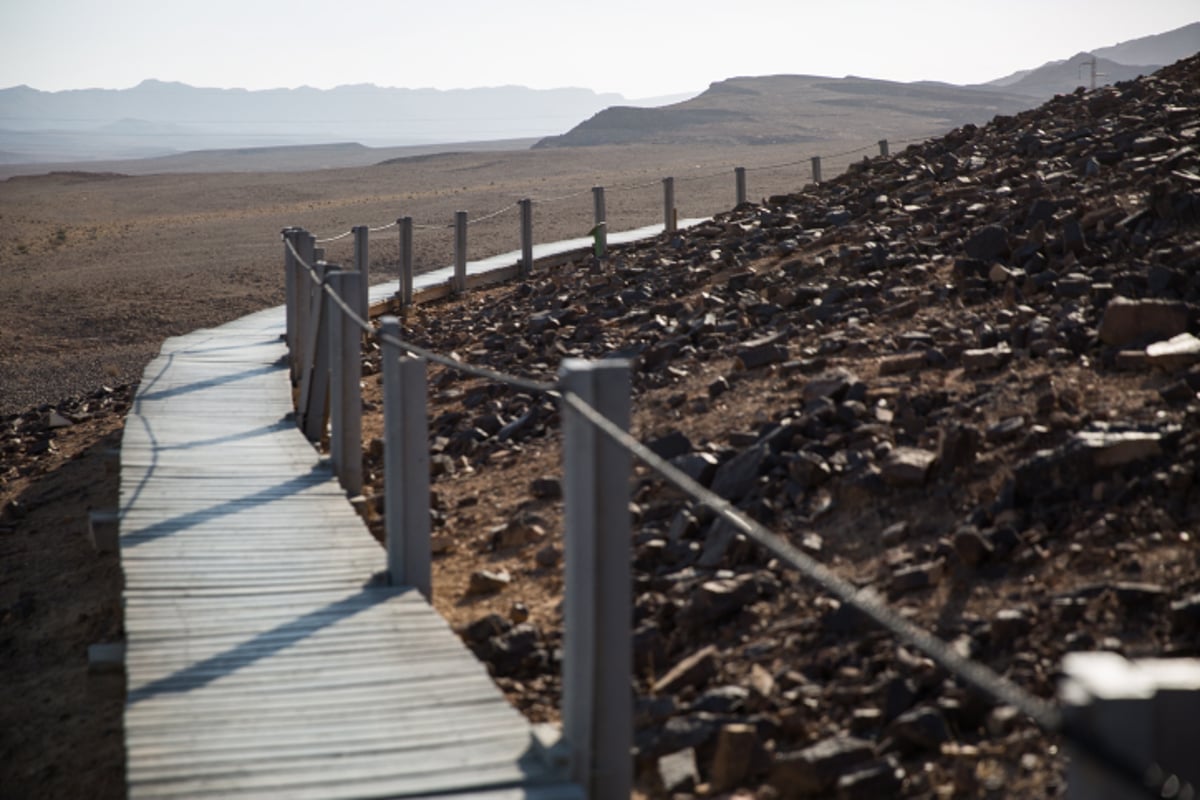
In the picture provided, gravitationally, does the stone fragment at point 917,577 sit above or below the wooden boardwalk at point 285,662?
above

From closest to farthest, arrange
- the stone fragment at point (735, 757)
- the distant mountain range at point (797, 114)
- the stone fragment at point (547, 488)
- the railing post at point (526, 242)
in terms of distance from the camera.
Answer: the stone fragment at point (735, 757) → the stone fragment at point (547, 488) → the railing post at point (526, 242) → the distant mountain range at point (797, 114)

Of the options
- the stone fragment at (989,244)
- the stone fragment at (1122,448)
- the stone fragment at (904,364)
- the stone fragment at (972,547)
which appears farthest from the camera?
the stone fragment at (989,244)

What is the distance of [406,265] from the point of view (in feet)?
51.3

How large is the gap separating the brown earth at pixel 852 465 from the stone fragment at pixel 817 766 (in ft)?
0.06

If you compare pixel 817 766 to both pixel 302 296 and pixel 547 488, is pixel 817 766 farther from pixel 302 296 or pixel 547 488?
pixel 302 296

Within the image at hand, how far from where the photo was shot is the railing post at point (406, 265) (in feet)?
51.0

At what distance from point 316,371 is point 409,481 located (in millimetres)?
3559

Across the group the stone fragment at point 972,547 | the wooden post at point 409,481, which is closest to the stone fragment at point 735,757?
the stone fragment at point 972,547

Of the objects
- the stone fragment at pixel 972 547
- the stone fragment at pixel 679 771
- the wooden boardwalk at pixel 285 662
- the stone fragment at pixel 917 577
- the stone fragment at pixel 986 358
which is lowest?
the stone fragment at pixel 679 771

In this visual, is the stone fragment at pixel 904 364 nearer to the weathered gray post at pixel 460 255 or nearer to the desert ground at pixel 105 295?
the desert ground at pixel 105 295

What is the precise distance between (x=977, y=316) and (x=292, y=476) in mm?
4353

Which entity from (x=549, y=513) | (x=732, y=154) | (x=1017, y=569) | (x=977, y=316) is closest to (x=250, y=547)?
(x=549, y=513)

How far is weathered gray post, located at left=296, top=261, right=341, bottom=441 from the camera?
28.3ft

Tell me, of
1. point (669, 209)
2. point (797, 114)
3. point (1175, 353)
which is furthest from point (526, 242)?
point (797, 114)
